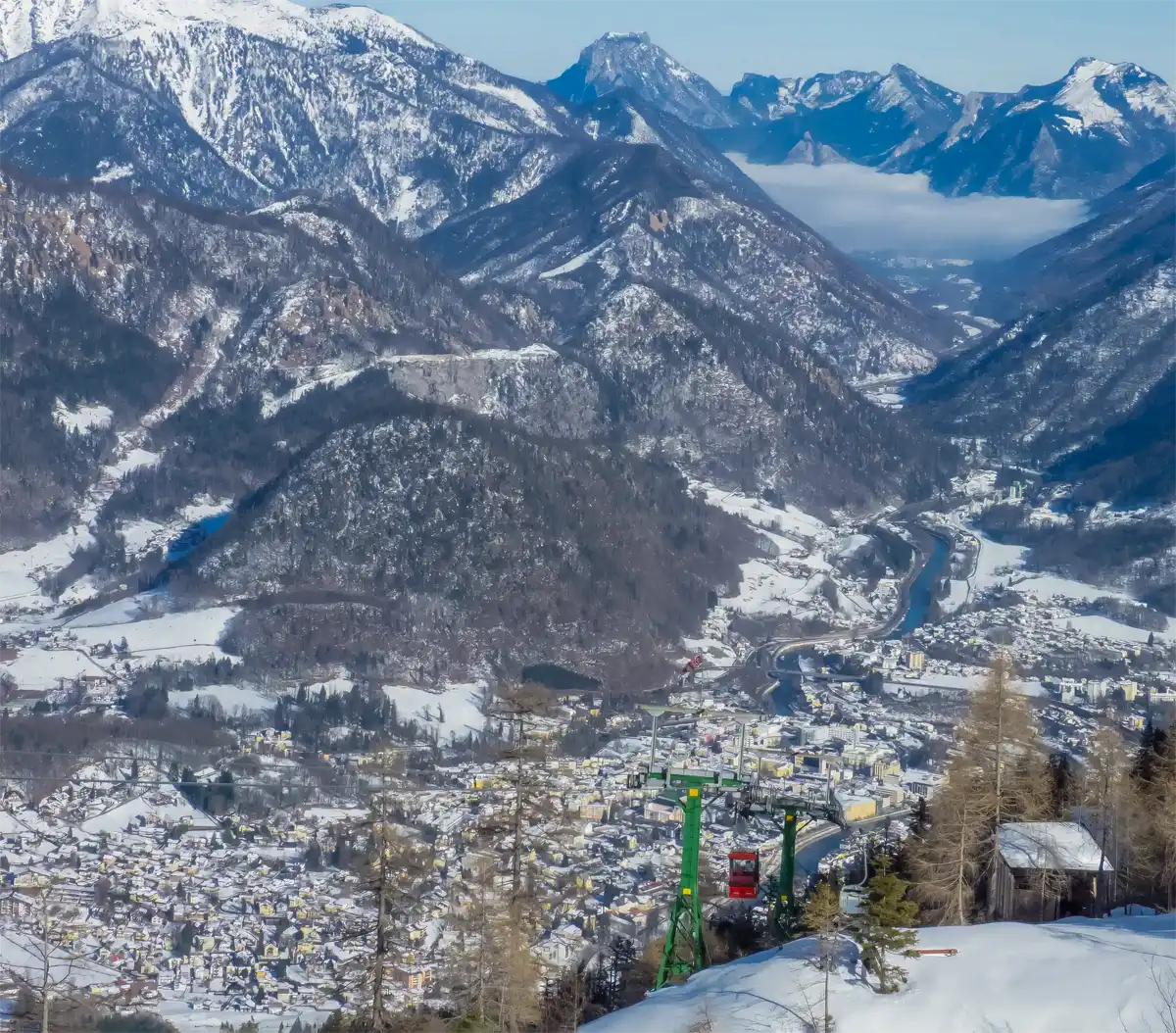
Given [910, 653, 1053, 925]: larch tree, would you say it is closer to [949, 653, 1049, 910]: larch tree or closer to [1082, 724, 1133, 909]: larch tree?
[949, 653, 1049, 910]: larch tree

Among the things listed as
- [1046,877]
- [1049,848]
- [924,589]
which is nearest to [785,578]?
[924,589]

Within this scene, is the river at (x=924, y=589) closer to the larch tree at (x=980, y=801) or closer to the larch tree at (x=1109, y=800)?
the larch tree at (x=1109, y=800)

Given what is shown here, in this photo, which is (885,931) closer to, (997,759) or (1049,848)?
(1049,848)

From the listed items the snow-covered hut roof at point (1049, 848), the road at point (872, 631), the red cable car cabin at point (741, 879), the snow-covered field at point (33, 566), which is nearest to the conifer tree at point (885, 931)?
the red cable car cabin at point (741, 879)

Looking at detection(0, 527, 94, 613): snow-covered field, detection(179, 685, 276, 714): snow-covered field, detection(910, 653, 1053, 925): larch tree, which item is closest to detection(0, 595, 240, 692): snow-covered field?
detection(179, 685, 276, 714): snow-covered field

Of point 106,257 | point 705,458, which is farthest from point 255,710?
point 106,257

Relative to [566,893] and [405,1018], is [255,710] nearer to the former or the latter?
[566,893]
